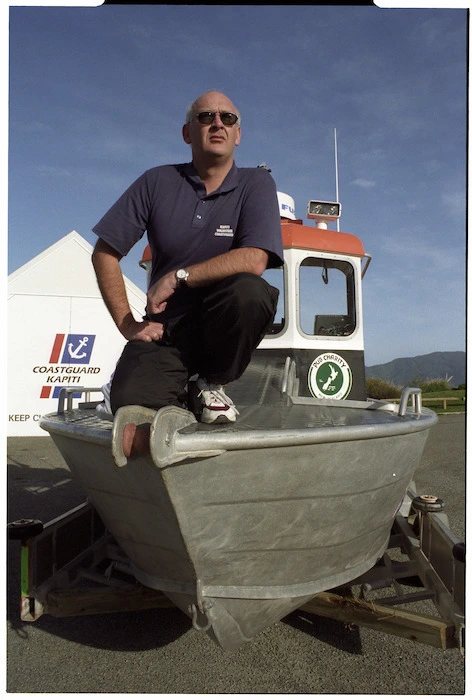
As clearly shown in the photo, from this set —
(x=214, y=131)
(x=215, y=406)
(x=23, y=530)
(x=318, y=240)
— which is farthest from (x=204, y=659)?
(x=318, y=240)

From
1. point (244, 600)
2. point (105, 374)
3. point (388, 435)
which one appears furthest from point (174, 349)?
point (105, 374)

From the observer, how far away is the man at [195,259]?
6.43 feet

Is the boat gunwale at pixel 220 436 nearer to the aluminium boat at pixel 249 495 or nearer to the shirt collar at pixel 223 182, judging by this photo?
the aluminium boat at pixel 249 495

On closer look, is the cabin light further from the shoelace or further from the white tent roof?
the white tent roof

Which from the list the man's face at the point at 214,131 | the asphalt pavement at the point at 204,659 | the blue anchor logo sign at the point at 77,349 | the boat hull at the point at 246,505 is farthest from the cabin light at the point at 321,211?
the blue anchor logo sign at the point at 77,349

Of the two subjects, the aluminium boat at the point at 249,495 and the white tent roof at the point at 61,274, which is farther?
the white tent roof at the point at 61,274

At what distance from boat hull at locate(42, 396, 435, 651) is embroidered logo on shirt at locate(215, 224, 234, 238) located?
0.75 metres

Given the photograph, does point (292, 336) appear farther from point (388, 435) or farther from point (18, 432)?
point (18, 432)

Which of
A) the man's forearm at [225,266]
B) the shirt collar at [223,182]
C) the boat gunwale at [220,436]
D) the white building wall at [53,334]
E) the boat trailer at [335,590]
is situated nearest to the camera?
the boat gunwale at [220,436]

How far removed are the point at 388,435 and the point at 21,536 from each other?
1.85 metres

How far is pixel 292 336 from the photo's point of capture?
3.66 meters

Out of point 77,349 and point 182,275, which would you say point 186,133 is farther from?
point 77,349

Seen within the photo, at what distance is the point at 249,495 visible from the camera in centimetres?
188

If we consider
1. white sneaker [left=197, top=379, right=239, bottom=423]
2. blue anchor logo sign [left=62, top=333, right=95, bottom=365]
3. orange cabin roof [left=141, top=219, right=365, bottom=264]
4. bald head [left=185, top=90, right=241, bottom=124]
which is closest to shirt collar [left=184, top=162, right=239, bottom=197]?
bald head [left=185, top=90, right=241, bottom=124]
